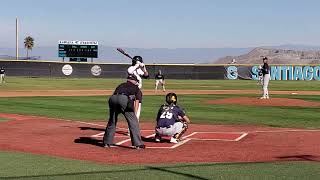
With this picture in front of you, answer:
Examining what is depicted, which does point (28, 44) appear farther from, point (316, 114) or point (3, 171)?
point (3, 171)

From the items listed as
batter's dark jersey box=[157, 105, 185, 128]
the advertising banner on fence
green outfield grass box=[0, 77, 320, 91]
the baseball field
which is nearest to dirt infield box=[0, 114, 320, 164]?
the baseball field

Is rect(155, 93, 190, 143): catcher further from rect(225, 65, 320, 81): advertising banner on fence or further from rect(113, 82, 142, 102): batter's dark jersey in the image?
rect(225, 65, 320, 81): advertising banner on fence

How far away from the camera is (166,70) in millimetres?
61688

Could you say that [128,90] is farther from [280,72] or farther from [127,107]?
[280,72]

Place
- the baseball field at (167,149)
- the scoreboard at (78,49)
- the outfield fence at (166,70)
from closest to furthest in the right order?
the baseball field at (167,149) < the outfield fence at (166,70) < the scoreboard at (78,49)

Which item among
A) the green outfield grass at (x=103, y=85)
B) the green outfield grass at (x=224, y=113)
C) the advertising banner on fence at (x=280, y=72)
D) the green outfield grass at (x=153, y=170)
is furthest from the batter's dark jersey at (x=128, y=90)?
the advertising banner on fence at (x=280, y=72)

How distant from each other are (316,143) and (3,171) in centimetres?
640

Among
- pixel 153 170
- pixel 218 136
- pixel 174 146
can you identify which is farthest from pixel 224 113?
pixel 153 170

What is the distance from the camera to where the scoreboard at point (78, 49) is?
65.3 m

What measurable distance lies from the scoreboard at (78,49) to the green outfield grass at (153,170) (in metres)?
57.4

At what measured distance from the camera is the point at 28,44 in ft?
358

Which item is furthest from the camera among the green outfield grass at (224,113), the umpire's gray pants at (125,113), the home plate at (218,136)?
the green outfield grass at (224,113)

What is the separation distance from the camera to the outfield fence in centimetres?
5847

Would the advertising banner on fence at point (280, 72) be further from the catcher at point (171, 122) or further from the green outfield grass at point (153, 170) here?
the green outfield grass at point (153, 170)
